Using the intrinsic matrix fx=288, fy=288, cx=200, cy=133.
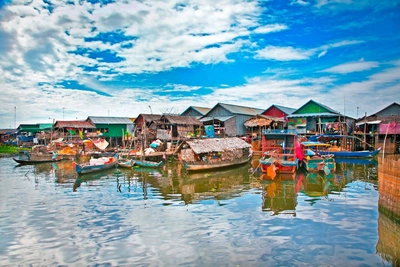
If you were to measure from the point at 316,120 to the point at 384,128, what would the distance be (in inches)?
271

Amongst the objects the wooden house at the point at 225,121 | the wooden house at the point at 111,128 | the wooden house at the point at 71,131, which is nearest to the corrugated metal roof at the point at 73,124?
A: the wooden house at the point at 71,131

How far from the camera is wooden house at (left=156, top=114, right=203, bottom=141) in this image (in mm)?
31781

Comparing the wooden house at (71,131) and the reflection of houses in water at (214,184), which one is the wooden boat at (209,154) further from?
the wooden house at (71,131)

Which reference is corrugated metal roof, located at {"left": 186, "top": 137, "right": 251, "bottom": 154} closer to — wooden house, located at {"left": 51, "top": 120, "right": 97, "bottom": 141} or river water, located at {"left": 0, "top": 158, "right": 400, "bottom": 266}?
river water, located at {"left": 0, "top": 158, "right": 400, "bottom": 266}

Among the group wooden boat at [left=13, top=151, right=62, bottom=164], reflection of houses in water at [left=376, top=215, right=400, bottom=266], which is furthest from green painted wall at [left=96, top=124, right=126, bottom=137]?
reflection of houses in water at [left=376, top=215, right=400, bottom=266]

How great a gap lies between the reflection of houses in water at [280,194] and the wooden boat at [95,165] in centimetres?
1238

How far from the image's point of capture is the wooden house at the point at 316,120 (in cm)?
3228

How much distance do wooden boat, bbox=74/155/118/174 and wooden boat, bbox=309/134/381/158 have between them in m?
19.0

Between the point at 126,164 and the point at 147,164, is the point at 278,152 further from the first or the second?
the point at 126,164

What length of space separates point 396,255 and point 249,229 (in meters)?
4.15

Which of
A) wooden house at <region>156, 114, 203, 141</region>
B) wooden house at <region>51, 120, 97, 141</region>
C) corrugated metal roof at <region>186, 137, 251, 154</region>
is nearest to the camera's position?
corrugated metal roof at <region>186, 137, 251, 154</region>

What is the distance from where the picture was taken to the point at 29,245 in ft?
28.8

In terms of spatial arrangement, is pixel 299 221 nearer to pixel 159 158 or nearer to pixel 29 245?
pixel 29 245

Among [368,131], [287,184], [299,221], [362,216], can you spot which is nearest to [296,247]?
[299,221]
